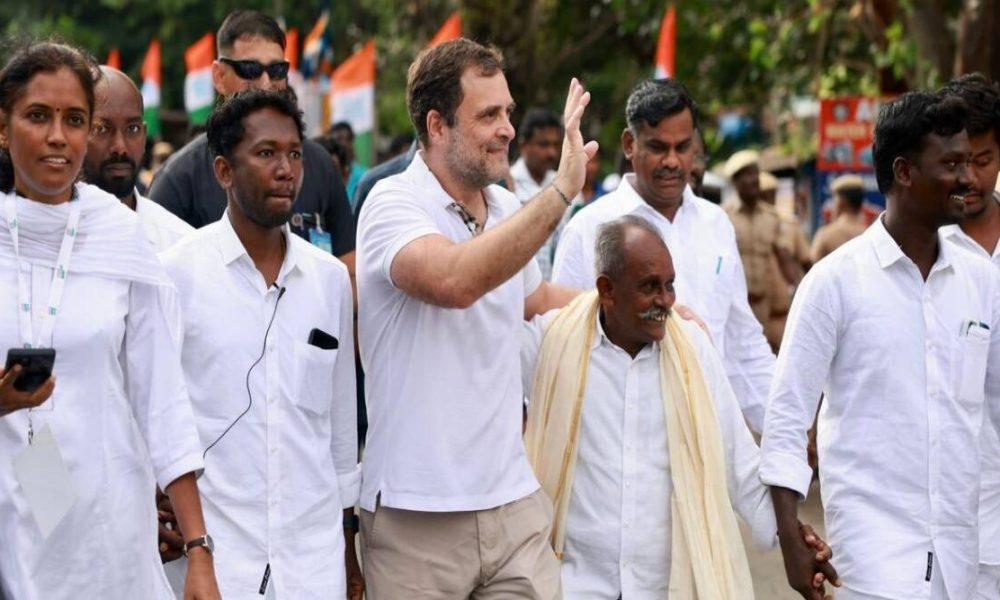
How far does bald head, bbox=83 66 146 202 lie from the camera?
567 cm

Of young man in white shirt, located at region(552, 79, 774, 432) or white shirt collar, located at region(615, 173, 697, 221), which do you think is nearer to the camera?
young man in white shirt, located at region(552, 79, 774, 432)

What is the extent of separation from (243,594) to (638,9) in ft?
66.1

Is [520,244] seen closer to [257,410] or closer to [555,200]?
[555,200]

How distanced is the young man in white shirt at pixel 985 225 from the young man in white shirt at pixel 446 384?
1406 mm

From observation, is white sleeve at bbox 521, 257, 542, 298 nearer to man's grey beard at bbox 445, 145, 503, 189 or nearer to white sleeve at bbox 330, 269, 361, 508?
man's grey beard at bbox 445, 145, 503, 189

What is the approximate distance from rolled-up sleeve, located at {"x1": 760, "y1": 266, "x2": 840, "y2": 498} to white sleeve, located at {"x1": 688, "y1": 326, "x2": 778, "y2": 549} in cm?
10

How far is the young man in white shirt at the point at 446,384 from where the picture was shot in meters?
4.71

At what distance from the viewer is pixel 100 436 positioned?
A: 409 centimetres

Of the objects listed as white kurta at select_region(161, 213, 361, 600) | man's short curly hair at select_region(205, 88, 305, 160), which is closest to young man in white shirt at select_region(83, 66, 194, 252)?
man's short curly hair at select_region(205, 88, 305, 160)

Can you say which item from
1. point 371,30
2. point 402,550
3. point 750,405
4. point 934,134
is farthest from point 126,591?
point 371,30

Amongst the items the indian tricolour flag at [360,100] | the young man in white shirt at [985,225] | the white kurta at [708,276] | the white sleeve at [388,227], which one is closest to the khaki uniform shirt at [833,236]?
the indian tricolour flag at [360,100]

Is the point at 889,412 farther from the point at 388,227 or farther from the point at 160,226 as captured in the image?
the point at 160,226

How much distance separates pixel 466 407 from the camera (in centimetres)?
473

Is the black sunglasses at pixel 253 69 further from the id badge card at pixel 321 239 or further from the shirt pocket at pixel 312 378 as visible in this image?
the shirt pocket at pixel 312 378
